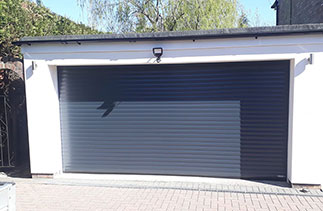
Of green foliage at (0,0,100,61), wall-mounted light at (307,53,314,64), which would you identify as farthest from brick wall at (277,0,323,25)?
green foliage at (0,0,100,61)

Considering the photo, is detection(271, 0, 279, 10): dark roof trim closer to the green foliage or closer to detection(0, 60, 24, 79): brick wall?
the green foliage

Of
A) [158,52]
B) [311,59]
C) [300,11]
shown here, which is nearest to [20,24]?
[158,52]

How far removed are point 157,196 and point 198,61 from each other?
9.18 ft

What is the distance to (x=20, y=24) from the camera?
7094 millimetres

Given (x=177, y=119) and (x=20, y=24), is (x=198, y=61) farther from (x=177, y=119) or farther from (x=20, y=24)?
(x=20, y=24)

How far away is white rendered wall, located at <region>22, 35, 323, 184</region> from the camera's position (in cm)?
482

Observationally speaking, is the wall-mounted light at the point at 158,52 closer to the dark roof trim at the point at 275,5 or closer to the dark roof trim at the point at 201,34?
the dark roof trim at the point at 201,34

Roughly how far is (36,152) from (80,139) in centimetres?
98

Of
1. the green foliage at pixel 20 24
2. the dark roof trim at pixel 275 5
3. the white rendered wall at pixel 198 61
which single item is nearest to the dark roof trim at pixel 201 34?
the white rendered wall at pixel 198 61

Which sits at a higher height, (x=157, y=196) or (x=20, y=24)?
(x=20, y=24)

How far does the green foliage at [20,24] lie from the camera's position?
6719mm

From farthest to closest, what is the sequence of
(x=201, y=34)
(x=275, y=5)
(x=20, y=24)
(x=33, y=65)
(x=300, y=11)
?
1. (x=275, y=5)
2. (x=300, y=11)
3. (x=20, y=24)
4. (x=33, y=65)
5. (x=201, y=34)

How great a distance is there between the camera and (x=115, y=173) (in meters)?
5.99

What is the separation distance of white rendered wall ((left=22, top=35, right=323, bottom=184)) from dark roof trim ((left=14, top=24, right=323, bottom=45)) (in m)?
0.12
